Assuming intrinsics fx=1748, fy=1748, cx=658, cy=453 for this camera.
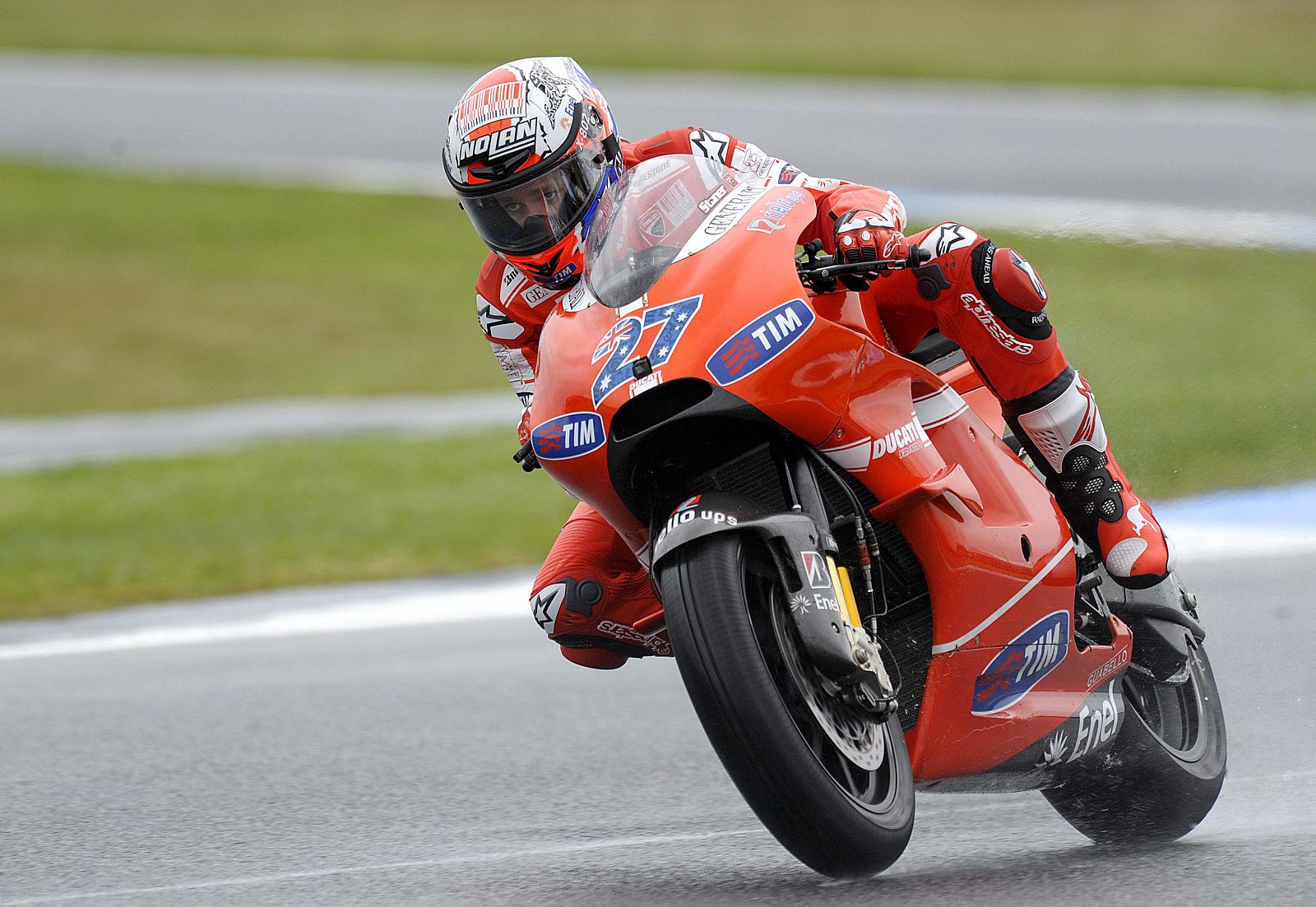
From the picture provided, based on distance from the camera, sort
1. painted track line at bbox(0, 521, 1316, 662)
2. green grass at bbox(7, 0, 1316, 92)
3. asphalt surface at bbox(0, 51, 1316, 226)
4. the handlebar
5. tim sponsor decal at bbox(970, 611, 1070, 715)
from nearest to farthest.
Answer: the handlebar → tim sponsor decal at bbox(970, 611, 1070, 715) → painted track line at bbox(0, 521, 1316, 662) → asphalt surface at bbox(0, 51, 1316, 226) → green grass at bbox(7, 0, 1316, 92)

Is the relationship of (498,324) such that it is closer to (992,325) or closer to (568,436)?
(568,436)

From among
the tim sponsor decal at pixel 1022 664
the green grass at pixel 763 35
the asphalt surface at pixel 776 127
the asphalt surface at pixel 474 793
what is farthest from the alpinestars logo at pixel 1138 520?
A: the green grass at pixel 763 35

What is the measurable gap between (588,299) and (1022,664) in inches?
44.6

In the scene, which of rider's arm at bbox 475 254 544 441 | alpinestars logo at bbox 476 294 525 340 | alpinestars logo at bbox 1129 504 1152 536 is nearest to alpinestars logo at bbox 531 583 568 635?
rider's arm at bbox 475 254 544 441

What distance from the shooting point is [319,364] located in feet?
39.1

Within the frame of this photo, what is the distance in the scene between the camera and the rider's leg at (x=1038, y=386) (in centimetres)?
371

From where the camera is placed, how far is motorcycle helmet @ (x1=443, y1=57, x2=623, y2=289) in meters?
3.59

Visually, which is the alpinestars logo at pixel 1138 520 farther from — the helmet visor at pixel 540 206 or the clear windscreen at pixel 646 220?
the helmet visor at pixel 540 206

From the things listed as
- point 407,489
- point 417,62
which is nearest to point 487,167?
point 407,489

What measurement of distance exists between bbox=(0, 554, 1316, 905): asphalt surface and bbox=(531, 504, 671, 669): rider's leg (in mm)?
450

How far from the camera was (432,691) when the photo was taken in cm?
532

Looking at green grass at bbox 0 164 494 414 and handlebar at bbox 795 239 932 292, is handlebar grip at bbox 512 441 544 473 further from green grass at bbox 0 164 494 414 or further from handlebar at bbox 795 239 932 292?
green grass at bbox 0 164 494 414

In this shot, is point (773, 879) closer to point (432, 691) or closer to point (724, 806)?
point (724, 806)

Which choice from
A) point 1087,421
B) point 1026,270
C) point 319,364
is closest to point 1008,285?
point 1026,270
